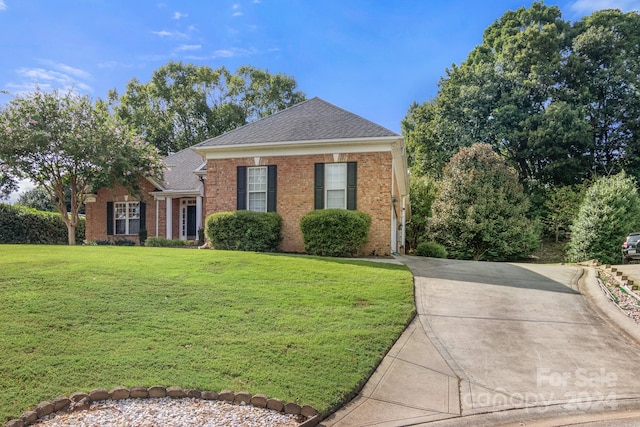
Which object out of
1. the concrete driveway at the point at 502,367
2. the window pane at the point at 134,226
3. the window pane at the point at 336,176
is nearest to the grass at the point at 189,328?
the concrete driveway at the point at 502,367

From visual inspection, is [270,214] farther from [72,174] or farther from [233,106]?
[233,106]

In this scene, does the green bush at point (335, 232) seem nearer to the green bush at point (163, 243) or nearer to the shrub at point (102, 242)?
the green bush at point (163, 243)

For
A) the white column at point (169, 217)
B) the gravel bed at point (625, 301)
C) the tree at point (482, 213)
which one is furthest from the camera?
the white column at point (169, 217)

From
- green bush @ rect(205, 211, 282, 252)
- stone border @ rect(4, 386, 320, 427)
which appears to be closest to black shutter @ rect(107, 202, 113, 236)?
green bush @ rect(205, 211, 282, 252)

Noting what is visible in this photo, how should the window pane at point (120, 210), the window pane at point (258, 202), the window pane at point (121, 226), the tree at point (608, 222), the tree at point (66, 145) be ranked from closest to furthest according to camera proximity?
the window pane at point (258, 202)
the tree at point (66, 145)
the tree at point (608, 222)
the window pane at point (121, 226)
the window pane at point (120, 210)

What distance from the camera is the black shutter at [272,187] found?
14.9m

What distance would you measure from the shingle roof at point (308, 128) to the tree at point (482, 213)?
7.86 m

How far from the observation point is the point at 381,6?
1295 cm

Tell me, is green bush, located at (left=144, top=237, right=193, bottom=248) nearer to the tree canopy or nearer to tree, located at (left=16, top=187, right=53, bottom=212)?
the tree canopy

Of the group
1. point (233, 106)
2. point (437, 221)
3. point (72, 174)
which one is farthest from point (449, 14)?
point (233, 106)

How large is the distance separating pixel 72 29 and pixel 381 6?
9219 millimetres

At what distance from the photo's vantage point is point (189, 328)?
5.55 m

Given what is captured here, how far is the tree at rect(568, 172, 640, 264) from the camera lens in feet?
58.1

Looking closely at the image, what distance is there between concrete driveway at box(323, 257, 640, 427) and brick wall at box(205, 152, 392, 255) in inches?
216
